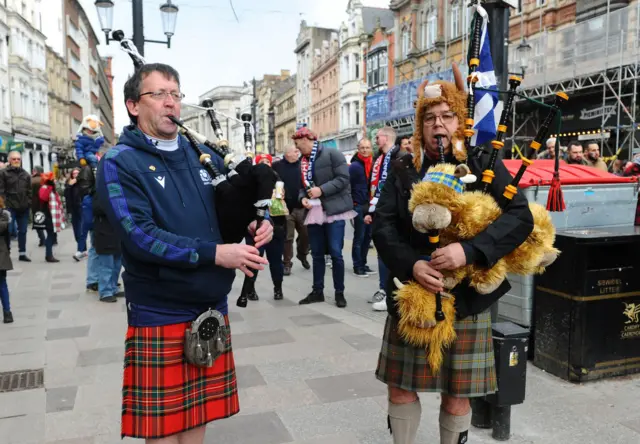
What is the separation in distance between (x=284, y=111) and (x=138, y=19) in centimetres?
6830

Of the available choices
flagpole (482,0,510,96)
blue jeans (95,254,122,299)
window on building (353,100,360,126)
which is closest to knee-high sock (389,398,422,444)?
flagpole (482,0,510,96)

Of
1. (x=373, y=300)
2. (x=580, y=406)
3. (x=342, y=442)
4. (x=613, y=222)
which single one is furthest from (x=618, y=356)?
(x=373, y=300)

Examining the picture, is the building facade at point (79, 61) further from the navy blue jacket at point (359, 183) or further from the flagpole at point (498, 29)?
the flagpole at point (498, 29)

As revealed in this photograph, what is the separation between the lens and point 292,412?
3.58 metres

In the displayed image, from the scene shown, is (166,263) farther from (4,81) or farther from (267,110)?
(267,110)

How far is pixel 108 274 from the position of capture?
697cm

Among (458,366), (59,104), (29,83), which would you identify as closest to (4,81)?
(29,83)

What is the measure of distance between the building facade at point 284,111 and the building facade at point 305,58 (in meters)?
3.60

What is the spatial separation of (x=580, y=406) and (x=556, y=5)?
67.8 ft

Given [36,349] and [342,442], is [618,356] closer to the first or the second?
[342,442]

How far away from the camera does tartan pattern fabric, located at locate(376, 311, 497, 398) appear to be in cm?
245

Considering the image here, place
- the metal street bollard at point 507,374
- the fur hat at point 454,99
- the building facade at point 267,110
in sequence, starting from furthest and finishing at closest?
the building facade at point 267,110, the metal street bollard at point 507,374, the fur hat at point 454,99

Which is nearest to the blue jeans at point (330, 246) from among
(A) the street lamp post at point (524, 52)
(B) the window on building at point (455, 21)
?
(A) the street lamp post at point (524, 52)

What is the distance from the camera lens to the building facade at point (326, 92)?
5006cm
